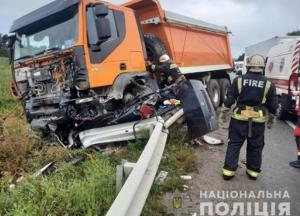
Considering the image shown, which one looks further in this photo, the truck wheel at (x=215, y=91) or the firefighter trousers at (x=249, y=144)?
the truck wheel at (x=215, y=91)

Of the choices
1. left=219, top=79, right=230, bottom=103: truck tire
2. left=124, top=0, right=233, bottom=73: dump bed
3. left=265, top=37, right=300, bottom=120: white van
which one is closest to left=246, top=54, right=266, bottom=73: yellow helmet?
left=124, top=0, right=233, bottom=73: dump bed

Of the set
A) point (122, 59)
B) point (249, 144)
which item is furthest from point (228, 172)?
point (122, 59)

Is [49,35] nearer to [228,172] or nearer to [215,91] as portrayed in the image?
[228,172]

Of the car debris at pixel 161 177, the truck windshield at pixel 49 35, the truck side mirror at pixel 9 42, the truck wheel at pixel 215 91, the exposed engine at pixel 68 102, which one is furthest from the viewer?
the truck wheel at pixel 215 91

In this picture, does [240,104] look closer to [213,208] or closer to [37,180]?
[213,208]

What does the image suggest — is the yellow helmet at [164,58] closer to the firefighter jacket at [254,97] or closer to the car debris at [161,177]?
the firefighter jacket at [254,97]

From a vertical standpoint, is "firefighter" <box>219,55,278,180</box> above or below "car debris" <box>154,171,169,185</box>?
above

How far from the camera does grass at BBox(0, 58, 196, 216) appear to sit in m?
3.51

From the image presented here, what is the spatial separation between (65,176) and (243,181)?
86.4 inches

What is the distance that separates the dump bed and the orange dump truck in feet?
1.07

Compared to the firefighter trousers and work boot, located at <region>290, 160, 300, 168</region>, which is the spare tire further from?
work boot, located at <region>290, 160, 300, 168</region>

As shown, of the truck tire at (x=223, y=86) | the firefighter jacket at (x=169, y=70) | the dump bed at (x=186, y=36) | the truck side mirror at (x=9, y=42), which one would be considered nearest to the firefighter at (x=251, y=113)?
the firefighter jacket at (x=169, y=70)

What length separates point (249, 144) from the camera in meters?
4.93

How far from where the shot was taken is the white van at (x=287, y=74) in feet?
30.1
